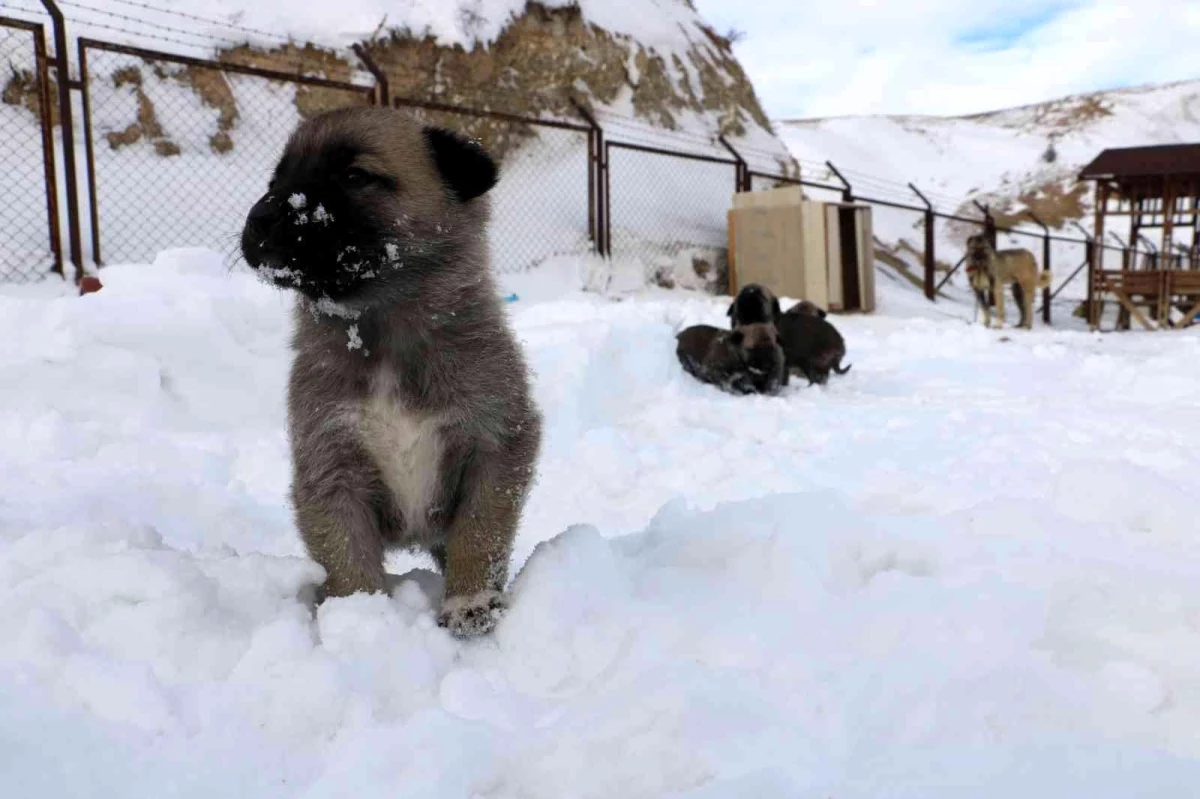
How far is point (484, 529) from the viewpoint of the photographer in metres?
2.57

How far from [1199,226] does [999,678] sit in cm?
3347

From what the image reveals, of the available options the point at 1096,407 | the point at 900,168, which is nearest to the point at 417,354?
the point at 1096,407

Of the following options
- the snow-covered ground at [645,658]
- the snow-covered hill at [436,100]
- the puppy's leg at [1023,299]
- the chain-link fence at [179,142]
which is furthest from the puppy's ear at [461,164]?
the puppy's leg at [1023,299]

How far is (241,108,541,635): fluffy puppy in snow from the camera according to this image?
244cm

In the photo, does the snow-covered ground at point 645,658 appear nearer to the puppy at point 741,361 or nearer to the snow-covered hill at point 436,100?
the puppy at point 741,361

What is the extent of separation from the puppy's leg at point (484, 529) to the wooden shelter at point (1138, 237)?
79.4 feet

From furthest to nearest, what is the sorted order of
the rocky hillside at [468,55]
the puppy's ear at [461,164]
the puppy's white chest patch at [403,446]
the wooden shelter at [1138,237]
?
the wooden shelter at [1138,237] < the rocky hillside at [468,55] < the puppy's ear at [461,164] < the puppy's white chest patch at [403,446]

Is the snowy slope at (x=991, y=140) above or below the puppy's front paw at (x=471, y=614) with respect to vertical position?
above

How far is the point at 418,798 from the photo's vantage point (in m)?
1.70

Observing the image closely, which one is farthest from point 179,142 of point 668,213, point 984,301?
point 984,301

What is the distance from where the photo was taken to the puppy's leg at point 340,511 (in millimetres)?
2490

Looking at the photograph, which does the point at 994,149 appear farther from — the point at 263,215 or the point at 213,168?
the point at 263,215

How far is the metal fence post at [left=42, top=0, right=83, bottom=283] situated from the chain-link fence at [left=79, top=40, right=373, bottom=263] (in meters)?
0.76

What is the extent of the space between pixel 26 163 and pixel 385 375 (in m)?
11.2
